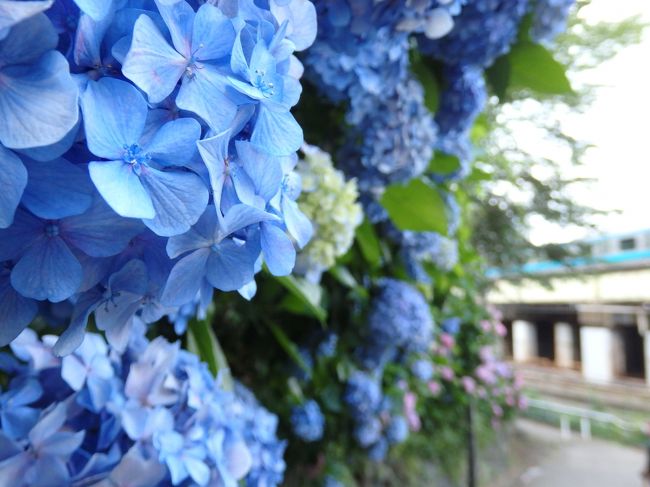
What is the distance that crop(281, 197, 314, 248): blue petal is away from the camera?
0.21 m

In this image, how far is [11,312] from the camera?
0.57ft

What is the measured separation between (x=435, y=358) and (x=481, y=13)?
169cm

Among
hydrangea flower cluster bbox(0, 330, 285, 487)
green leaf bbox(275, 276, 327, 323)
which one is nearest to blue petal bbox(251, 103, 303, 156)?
hydrangea flower cluster bbox(0, 330, 285, 487)

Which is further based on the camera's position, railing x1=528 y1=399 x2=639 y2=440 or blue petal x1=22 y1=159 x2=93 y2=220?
railing x1=528 y1=399 x2=639 y2=440

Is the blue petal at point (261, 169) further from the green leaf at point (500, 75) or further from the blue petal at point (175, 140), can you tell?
the green leaf at point (500, 75)

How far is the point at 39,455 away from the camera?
0.90 ft

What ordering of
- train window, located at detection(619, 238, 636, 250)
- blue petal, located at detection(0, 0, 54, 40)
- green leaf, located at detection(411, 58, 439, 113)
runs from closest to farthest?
1. blue petal, located at detection(0, 0, 54, 40)
2. green leaf, located at detection(411, 58, 439, 113)
3. train window, located at detection(619, 238, 636, 250)

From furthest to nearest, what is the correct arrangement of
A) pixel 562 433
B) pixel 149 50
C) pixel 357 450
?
pixel 562 433 → pixel 357 450 → pixel 149 50

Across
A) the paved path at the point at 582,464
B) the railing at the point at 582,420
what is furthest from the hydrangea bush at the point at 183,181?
the railing at the point at 582,420

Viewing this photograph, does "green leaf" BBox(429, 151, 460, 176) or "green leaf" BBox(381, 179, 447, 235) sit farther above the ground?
"green leaf" BBox(429, 151, 460, 176)

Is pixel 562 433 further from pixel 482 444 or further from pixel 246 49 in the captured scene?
pixel 246 49

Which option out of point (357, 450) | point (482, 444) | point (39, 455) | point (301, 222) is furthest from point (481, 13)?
point (482, 444)

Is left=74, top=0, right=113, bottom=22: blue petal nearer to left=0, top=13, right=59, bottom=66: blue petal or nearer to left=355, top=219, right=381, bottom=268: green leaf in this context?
left=0, top=13, right=59, bottom=66: blue petal

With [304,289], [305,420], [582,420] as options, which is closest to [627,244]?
[582,420]
